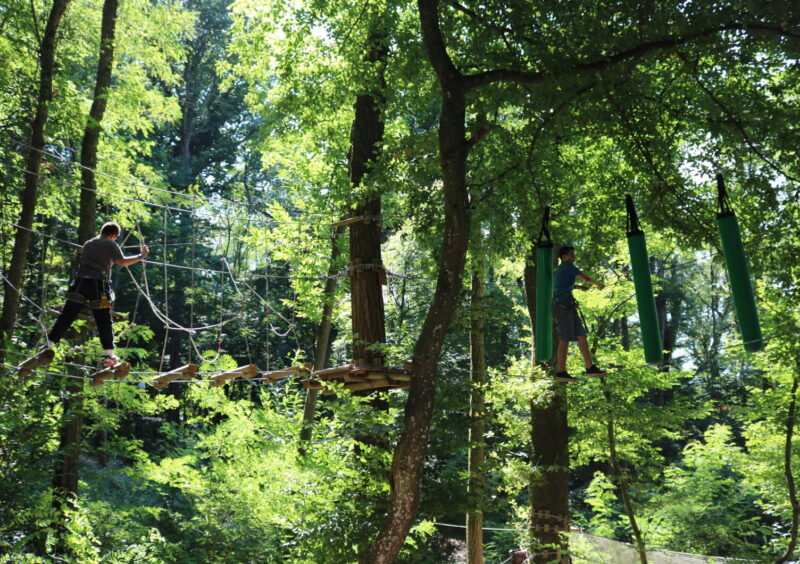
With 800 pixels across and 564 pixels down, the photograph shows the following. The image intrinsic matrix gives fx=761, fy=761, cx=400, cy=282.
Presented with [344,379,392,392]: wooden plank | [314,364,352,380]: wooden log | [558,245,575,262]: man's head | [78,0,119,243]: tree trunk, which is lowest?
[344,379,392,392]: wooden plank

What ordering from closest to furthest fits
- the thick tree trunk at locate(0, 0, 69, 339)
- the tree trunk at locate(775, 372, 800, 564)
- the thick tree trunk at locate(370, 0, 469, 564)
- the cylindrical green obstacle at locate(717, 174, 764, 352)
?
1. the cylindrical green obstacle at locate(717, 174, 764, 352)
2. the thick tree trunk at locate(370, 0, 469, 564)
3. the thick tree trunk at locate(0, 0, 69, 339)
4. the tree trunk at locate(775, 372, 800, 564)

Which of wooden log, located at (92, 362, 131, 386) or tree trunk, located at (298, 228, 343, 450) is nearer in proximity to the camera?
wooden log, located at (92, 362, 131, 386)

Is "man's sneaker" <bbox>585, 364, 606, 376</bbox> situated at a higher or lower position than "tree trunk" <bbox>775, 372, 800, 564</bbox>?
higher

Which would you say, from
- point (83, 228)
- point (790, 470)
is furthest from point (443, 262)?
point (790, 470)

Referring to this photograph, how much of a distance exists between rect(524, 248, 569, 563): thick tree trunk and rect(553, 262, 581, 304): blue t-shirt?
2095 millimetres

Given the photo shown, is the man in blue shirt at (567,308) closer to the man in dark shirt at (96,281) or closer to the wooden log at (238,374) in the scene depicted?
the wooden log at (238,374)

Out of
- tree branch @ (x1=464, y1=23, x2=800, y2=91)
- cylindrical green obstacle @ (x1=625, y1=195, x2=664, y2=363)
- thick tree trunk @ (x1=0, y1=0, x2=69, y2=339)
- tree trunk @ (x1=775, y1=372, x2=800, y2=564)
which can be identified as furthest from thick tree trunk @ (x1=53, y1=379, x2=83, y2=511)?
tree trunk @ (x1=775, y1=372, x2=800, y2=564)

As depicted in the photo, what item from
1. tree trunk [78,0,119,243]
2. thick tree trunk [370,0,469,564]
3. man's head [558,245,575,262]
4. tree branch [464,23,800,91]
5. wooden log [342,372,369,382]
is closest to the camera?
tree branch [464,23,800,91]

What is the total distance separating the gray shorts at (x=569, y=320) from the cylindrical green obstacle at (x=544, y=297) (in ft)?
4.23

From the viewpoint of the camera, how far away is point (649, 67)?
6.81 metres

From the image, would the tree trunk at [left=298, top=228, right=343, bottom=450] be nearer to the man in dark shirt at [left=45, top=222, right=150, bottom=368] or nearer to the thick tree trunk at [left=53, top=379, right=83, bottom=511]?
the thick tree trunk at [left=53, top=379, right=83, bottom=511]

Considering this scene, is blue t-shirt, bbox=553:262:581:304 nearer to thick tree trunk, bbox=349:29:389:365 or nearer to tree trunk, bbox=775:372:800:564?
thick tree trunk, bbox=349:29:389:365

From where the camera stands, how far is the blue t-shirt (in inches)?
266

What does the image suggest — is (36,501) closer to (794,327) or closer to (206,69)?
(794,327)
